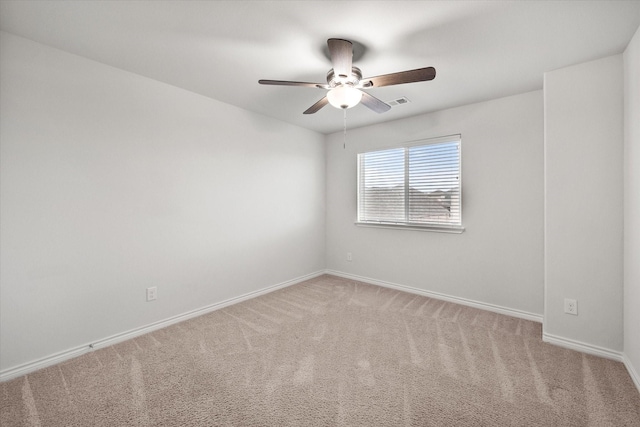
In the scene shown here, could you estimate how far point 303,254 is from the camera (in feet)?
14.0

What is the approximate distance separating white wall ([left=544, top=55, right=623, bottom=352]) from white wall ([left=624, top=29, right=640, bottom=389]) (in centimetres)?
7

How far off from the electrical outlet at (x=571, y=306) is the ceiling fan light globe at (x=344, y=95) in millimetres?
2459

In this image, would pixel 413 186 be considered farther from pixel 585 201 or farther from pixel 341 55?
pixel 341 55

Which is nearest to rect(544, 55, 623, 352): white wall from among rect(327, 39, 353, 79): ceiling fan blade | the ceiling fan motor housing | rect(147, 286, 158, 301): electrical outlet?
the ceiling fan motor housing

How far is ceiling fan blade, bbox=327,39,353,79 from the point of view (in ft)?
5.70

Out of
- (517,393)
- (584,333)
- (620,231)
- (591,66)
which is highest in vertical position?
(591,66)

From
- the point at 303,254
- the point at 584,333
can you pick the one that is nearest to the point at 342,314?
the point at 303,254

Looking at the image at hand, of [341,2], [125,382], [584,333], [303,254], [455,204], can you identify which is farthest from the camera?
[303,254]

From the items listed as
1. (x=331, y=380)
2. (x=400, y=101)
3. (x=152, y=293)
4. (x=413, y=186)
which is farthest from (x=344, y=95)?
(x=152, y=293)

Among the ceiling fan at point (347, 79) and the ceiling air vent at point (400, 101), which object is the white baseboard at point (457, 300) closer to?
the ceiling air vent at point (400, 101)

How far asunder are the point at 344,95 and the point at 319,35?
42 centimetres

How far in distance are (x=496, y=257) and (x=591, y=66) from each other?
1.91m

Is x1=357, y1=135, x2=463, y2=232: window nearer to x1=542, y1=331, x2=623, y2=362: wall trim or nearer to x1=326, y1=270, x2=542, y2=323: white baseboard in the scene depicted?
x1=326, y1=270, x2=542, y2=323: white baseboard

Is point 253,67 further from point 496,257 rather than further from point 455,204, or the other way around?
point 496,257
